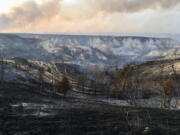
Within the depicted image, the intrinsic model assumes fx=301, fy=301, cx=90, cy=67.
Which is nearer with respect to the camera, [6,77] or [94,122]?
[94,122]

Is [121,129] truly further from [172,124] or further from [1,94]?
[1,94]

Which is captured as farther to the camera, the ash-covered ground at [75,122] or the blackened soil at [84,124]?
the ash-covered ground at [75,122]

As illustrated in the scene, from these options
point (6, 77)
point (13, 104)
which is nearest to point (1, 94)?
point (13, 104)

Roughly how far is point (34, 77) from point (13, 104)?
71682 mm

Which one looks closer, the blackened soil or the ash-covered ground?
the blackened soil

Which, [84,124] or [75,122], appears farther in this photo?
[75,122]

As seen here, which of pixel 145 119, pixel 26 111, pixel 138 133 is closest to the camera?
pixel 138 133

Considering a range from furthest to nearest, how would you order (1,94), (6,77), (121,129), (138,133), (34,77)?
(34,77)
(6,77)
(1,94)
(121,129)
(138,133)

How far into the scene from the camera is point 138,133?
50375 millimetres

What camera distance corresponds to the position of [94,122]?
6334 cm

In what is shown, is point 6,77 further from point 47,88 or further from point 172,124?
point 172,124

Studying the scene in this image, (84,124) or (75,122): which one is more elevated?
(84,124)

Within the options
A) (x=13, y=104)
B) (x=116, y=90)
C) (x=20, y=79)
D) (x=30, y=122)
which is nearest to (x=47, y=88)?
(x=20, y=79)

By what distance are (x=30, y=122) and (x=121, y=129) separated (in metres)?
20.5
